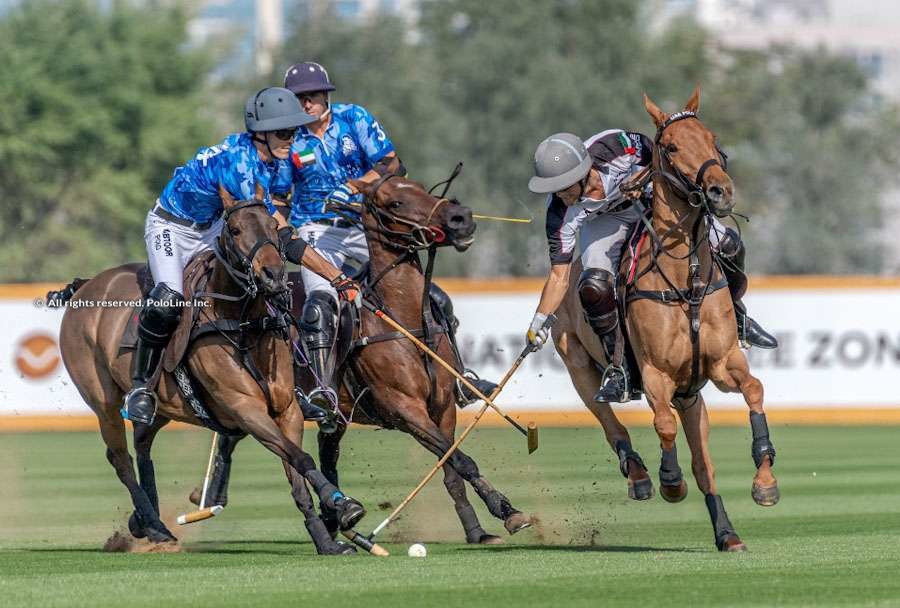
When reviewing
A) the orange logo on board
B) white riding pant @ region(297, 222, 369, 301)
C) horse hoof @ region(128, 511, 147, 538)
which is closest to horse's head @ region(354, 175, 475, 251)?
white riding pant @ region(297, 222, 369, 301)

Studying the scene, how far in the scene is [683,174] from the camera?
949 cm

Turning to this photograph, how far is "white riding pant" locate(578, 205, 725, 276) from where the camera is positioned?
10.4m

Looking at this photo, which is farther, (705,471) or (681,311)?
(705,471)

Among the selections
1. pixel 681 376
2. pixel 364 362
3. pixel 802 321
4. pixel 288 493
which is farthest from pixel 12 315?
pixel 681 376

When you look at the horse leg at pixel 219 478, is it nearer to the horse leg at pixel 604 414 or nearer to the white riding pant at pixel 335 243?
the white riding pant at pixel 335 243

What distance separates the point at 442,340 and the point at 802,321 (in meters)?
11.8

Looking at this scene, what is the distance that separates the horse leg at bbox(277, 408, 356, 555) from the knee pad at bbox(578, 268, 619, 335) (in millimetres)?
1794

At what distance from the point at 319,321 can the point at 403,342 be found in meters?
0.58

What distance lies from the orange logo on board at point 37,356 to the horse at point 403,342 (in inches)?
449

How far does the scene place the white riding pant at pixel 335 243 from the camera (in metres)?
11.2

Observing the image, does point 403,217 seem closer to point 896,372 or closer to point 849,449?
point 849,449

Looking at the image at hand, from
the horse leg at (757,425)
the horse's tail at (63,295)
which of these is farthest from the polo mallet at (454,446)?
the horse's tail at (63,295)

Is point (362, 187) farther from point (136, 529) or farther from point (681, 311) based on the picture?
point (136, 529)

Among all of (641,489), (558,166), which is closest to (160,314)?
(558,166)
